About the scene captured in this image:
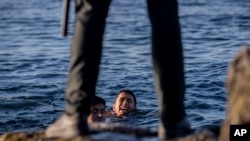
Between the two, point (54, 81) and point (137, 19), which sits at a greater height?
point (137, 19)

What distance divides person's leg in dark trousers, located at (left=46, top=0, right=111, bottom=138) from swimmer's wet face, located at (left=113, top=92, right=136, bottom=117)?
9132 millimetres

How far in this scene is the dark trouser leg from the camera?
218 inches

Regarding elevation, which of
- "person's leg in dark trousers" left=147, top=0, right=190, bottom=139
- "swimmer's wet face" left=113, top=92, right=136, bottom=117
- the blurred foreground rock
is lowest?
"swimmer's wet face" left=113, top=92, right=136, bottom=117

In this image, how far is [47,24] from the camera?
30.1m

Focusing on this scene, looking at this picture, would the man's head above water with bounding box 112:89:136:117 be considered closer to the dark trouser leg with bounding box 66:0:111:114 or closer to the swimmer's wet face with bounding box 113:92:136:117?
the swimmer's wet face with bounding box 113:92:136:117

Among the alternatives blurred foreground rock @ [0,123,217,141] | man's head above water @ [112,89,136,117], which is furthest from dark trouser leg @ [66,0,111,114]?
man's head above water @ [112,89,136,117]

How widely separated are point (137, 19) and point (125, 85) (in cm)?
1194

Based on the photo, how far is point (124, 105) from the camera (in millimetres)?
15062

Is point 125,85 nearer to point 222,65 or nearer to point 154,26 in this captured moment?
point 222,65

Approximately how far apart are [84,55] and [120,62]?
15.2m

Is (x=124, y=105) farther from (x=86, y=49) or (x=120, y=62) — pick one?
(x=86, y=49)

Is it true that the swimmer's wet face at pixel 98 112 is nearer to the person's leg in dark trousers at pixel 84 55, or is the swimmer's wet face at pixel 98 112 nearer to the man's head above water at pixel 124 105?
the man's head above water at pixel 124 105

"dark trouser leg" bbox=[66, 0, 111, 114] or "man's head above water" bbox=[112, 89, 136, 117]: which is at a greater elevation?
"dark trouser leg" bbox=[66, 0, 111, 114]

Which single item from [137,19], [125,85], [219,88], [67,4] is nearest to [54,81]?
[125,85]
